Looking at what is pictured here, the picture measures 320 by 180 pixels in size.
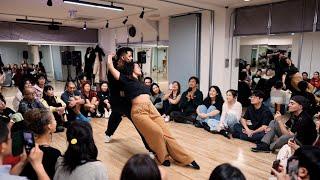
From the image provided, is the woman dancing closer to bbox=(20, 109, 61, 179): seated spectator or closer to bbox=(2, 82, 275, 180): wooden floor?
bbox=(2, 82, 275, 180): wooden floor

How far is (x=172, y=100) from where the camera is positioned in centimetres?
561

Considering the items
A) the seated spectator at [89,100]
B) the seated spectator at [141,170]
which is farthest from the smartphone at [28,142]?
the seated spectator at [89,100]

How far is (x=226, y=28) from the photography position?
568 centimetres

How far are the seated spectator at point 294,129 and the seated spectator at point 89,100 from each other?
328cm

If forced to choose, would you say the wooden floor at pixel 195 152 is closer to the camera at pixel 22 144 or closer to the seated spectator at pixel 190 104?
the seated spectator at pixel 190 104

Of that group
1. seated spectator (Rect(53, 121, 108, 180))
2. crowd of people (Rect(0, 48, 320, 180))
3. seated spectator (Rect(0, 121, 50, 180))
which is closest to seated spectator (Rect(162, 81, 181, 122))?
crowd of people (Rect(0, 48, 320, 180))

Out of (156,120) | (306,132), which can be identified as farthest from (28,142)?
(306,132)

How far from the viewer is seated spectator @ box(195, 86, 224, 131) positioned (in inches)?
189

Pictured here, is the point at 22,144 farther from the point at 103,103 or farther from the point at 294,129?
the point at 103,103

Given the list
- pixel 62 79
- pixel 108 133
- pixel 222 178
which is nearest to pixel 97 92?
pixel 108 133

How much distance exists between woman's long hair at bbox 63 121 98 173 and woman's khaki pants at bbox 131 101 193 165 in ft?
5.11

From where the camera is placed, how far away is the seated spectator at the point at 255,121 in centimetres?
406

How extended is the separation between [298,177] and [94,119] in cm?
474

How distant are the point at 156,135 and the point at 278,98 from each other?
9.99 ft
